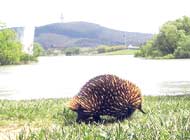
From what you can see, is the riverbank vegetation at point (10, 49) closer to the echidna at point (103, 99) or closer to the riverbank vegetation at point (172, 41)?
the riverbank vegetation at point (172, 41)

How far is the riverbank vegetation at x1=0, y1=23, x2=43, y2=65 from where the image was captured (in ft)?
307

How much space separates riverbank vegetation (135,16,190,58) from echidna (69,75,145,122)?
293ft

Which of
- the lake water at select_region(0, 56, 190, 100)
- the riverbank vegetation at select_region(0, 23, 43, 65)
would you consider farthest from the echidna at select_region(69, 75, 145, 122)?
the riverbank vegetation at select_region(0, 23, 43, 65)

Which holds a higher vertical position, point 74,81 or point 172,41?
point 172,41

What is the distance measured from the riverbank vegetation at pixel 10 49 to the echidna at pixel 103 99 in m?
84.9

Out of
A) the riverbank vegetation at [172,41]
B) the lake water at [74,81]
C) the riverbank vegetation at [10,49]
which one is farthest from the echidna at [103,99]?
the riverbank vegetation at [172,41]

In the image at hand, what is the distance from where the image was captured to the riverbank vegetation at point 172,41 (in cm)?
10056

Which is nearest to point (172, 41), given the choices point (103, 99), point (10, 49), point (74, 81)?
point (10, 49)

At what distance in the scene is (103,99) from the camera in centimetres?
939

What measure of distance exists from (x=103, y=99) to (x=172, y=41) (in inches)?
3836

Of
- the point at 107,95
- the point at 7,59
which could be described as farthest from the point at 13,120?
the point at 7,59

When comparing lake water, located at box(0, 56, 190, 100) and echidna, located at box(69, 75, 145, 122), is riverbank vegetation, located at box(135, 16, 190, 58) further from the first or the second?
echidna, located at box(69, 75, 145, 122)

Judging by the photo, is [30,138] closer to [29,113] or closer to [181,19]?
[29,113]

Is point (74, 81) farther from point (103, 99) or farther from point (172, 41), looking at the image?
point (172, 41)
